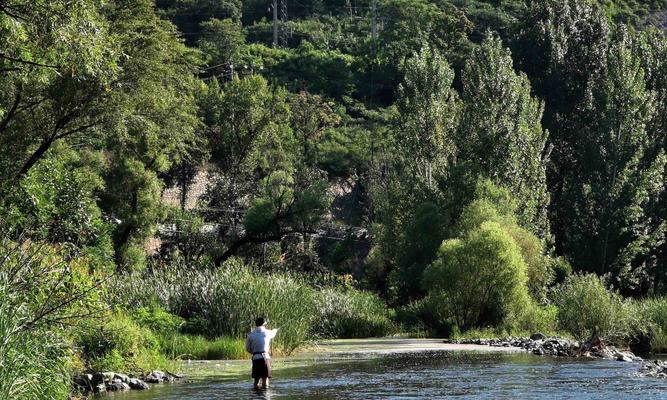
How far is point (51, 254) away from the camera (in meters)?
20.7

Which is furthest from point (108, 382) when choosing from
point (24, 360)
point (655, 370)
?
point (655, 370)

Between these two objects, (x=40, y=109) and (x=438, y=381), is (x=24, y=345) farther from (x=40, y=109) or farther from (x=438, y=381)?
(x=40, y=109)

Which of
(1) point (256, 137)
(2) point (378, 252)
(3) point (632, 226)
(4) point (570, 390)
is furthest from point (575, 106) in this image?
(4) point (570, 390)

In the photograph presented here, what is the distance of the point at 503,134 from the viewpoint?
58219mm


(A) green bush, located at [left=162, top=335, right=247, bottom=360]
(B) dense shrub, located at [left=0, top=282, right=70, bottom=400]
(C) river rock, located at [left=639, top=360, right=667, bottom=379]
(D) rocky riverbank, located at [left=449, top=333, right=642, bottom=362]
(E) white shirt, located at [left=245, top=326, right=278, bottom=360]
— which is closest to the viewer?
(B) dense shrub, located at [left=0, top=282, right=70, bottom=400]

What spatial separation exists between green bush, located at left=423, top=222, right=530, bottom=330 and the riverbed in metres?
8.80

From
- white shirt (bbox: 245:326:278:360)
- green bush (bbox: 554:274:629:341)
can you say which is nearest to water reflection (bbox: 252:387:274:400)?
white shirt (bbox: 245:326:278:360)

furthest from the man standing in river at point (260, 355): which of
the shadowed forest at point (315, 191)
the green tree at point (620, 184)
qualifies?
the green tree at point (620, 184)

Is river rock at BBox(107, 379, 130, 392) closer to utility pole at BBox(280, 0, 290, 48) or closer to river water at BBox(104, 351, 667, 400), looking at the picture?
river water at BBox(104, 351, 667, 400)

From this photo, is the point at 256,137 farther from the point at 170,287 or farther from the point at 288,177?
the point at 170,287

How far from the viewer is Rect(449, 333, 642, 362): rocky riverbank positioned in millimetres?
34844

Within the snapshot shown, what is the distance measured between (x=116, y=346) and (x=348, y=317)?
74.8 feet

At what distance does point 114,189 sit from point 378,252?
54.3 ft

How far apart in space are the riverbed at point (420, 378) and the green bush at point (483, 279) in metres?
8.80
